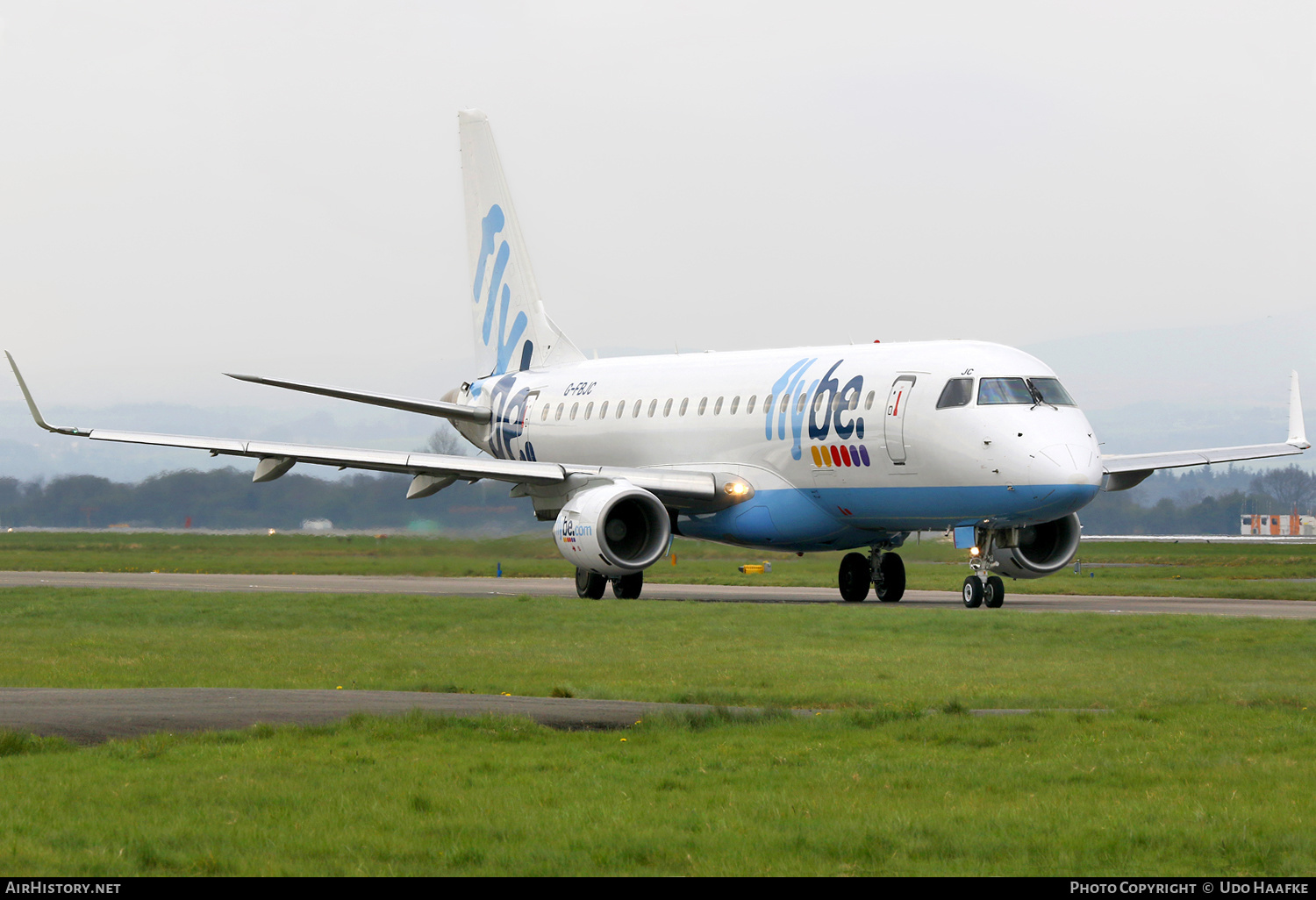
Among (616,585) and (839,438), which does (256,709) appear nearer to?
(839,438)

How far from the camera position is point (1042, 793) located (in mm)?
9297

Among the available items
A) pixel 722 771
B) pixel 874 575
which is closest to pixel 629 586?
pixel 874 575

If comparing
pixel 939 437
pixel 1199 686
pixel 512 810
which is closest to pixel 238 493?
pixel 939 437

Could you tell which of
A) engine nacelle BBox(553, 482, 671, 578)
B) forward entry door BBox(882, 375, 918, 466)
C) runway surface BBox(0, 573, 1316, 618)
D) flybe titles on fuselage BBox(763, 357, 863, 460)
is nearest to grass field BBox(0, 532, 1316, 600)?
runway surface BBox(0, 573, 1316, 618)

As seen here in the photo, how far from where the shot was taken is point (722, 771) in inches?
396

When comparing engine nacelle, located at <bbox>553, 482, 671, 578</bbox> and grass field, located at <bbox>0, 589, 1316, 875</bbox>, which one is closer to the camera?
grass field, located at <bbox>0, 589, 1316, 875</bbox>

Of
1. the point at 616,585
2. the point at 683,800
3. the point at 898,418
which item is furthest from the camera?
the point at 616,585

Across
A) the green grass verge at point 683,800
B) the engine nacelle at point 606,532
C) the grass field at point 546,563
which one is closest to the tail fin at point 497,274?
the grass field at point 546,563

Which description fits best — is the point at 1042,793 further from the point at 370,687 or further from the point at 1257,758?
the point at 370,687

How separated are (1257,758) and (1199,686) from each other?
4383 mm

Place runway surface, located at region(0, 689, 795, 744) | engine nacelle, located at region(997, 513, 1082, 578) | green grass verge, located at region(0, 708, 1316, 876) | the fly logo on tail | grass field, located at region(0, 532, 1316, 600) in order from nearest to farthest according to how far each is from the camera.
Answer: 1. green grass verge, located at region(0, 708, 1316, 876)
2. runway surface, located at region(0, 689, 795, 744)
3. engine nacelle, located at region(997, 513, 1082, 578)
4. grass field, located at region(0, 532, 1316, 600)
5. the fly logo on tail

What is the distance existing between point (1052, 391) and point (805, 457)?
4.71 meters

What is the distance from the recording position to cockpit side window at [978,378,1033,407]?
25422mm

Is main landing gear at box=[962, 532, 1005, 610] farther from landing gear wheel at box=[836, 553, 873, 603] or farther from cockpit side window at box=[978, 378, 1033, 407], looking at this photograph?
landing gear wheel at box=[836, 553, 873, 603]
